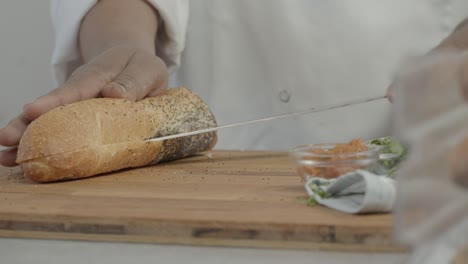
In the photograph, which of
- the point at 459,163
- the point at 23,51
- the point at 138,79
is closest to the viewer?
the point at 459,163

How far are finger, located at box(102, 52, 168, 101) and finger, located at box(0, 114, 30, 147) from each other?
0.15 m

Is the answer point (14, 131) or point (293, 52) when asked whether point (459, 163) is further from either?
point (293, 52)

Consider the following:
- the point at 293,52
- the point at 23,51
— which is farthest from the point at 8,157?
the point at 23,51

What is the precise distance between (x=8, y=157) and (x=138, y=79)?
0.89 ft

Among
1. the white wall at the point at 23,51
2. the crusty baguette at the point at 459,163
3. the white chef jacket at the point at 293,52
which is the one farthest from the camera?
the white wall at the point at 23,51

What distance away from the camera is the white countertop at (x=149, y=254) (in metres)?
0.85

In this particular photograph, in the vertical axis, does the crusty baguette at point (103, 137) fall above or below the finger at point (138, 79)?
below

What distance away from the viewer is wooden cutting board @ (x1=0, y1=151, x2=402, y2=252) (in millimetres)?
876

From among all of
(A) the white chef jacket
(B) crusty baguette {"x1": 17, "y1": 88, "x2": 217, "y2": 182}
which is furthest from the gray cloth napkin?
(A) the white chef jacket

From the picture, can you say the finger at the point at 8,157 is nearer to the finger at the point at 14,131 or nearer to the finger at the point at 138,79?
the finger at the point at 14,131

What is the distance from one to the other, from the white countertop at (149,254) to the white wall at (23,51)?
1.83 metres

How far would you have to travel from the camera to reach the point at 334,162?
1100mm

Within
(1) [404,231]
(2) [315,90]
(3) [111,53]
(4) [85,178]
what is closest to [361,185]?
(1) [404,231]

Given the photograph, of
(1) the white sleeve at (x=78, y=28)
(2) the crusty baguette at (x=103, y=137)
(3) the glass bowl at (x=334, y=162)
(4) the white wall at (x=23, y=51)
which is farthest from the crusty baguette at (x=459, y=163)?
(4) the white wall at (x=23, y=51)
